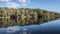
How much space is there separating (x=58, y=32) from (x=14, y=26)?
1.70 m

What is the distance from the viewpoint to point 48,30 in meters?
5.75

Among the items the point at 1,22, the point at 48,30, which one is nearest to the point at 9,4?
the point at 1,22

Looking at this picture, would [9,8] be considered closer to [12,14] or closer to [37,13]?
[12,14]

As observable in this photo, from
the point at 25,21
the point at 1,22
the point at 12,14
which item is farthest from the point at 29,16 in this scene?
the point at 1,22

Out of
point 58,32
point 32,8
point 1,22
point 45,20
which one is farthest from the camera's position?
point 45,20

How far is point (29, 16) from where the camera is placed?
6668 mm

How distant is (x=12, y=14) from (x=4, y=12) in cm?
35

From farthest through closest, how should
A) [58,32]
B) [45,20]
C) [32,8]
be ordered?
1. [45,20]
2. [32,8]
3. [58,32]

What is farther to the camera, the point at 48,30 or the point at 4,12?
the point at 4,12

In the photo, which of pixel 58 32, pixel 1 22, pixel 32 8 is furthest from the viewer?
pixel 1 22

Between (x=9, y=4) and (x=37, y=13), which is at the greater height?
(x=9, y=4)

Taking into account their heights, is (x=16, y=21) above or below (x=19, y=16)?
below

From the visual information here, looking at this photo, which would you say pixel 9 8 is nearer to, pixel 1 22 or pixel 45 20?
pixel 1 22

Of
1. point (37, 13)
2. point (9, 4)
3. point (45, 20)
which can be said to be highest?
point (9, 4)
